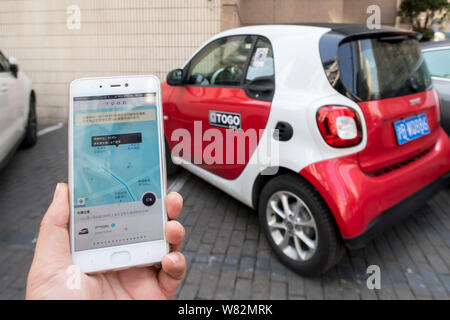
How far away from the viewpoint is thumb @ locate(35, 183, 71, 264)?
3.82ft

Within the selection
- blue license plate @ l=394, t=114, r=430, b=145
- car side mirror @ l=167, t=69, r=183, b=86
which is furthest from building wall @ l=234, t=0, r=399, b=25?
blue license plate @ l=394, t=114, r=430, b=145

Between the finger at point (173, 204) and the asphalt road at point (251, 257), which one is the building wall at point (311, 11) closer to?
the asphalt road at point (251, 257)

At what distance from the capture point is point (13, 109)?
436cm

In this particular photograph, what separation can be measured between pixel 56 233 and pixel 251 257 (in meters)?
1.89

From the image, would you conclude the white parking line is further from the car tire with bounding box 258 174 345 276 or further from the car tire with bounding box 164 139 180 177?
the car tire with bounding box 258 174 345 276

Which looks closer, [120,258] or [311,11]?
[120,258]

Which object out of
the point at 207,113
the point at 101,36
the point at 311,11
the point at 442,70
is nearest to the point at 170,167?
the point at 207,113

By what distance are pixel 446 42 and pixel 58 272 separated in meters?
4.65

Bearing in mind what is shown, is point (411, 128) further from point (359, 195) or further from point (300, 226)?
point (300, 226)

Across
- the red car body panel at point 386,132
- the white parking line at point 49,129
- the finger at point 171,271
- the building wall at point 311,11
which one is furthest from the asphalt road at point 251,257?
the building wall at point 311,11

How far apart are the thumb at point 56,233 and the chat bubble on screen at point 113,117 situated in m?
0.27

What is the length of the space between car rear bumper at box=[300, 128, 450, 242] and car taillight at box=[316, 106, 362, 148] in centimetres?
11

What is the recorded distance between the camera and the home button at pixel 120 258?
1.23 meters
